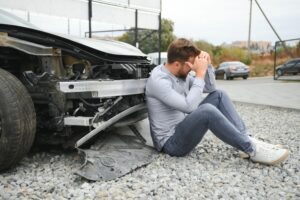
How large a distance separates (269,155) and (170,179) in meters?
0.99

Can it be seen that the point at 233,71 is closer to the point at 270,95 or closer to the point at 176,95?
the point at 270,95

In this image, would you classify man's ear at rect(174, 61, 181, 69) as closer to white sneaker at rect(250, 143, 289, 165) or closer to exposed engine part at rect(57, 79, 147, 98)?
exposed engine part at rect(57, 79, 147, 98)

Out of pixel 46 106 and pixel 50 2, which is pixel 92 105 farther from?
pixel 50 2

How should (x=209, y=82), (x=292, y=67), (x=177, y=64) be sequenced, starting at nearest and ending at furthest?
(x=177, y=64)
(x=209, y=82)
(x=292, y=67)

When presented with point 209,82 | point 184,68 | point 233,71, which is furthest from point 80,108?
point 233,71

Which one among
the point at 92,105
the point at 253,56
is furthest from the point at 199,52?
the point at 253,56

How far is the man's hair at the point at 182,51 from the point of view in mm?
3447

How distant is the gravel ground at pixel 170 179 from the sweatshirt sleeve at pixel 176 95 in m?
0.56

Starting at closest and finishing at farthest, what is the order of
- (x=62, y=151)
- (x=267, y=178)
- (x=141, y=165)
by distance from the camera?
1. (x=267, y=178)
2. (x=141, y=165)
3. (x=62, y=151)

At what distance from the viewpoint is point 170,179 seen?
312cm

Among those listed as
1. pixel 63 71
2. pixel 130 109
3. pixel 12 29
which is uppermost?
pixel 12 29

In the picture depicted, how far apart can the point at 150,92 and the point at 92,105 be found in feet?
1.84

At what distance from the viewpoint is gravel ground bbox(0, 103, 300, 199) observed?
9.25 feet

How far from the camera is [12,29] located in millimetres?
3535
